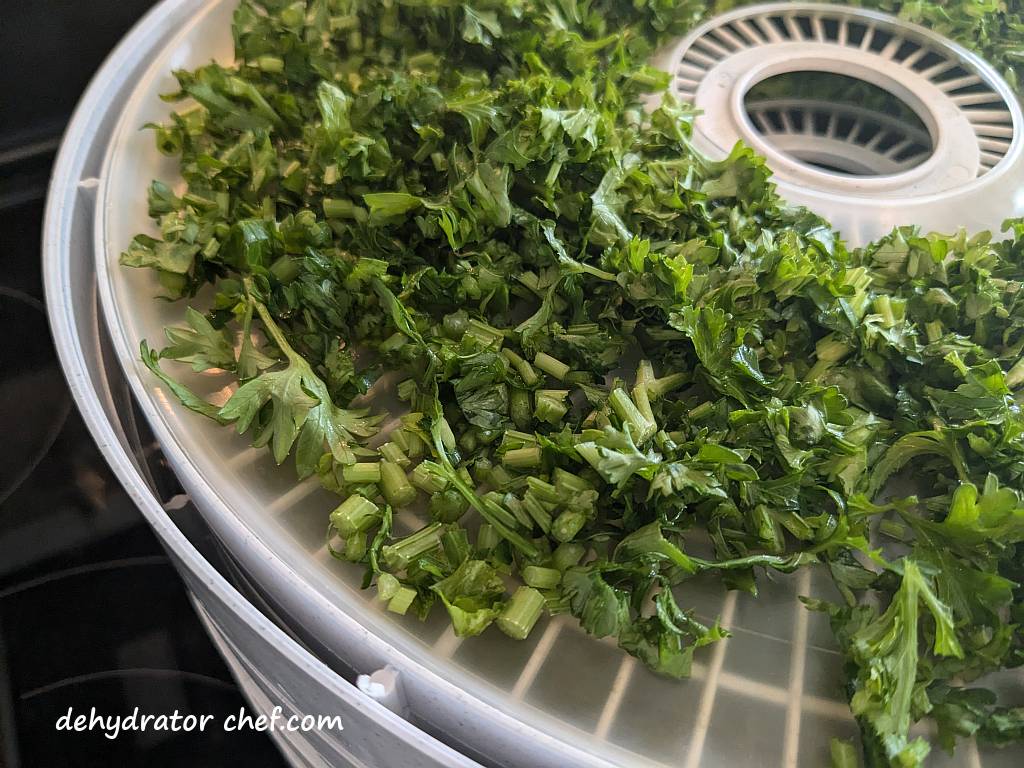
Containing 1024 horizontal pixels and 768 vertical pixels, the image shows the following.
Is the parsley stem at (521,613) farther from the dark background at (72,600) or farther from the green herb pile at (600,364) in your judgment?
the dark background at (72,600)

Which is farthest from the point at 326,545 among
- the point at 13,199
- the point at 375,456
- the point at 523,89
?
the point at 13,199

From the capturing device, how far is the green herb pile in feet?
2.04

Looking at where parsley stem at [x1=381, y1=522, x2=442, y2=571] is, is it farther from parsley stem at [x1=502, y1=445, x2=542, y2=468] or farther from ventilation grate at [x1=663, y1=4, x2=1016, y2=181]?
ventilation grate at [x1=663, y1=4, x2=1016, y2=181]

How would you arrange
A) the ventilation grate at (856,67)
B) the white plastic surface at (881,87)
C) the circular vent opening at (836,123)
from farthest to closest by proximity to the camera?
the circular vent opening at (836,123), the ventilation grate at (856,67), the white plastic surface at (881,87)

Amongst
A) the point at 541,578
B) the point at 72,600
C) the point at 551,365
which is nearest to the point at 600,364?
the point at 551,365

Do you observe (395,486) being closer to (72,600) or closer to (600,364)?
(600,364)

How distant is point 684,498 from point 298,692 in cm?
38

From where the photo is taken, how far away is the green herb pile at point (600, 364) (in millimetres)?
621

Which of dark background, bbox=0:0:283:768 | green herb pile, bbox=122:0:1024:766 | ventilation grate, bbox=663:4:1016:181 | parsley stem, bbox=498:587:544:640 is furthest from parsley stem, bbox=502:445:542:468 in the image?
ventilation grate, bbox=663:4:1016:181

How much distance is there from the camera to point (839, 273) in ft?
2.50

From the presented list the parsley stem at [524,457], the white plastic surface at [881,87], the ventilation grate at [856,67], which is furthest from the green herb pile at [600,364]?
the ventilation grate at [856,67]

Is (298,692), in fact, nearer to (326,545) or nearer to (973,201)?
(326,545)

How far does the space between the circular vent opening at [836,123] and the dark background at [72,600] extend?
1.13 meters

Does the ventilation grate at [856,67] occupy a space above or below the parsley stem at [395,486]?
above
